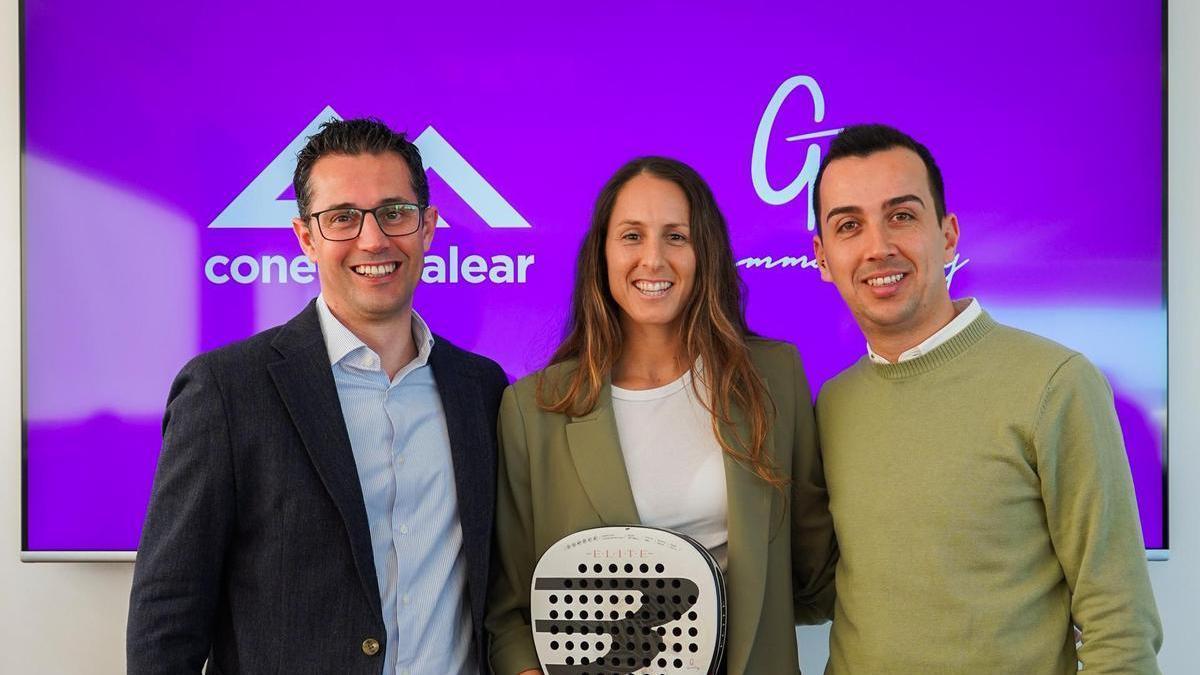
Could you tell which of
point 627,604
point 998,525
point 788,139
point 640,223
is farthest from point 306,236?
point 788,139

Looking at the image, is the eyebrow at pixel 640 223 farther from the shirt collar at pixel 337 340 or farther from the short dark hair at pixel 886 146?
the shirt collar at pixel 337 340

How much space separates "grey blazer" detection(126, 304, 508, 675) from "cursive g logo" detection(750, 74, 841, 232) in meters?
1.52

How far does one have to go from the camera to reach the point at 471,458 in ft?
5.79

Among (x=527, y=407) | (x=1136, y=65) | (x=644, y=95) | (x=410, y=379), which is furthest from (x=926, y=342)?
(x=1136, y=65)

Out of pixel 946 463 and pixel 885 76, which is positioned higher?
pixel 885 76

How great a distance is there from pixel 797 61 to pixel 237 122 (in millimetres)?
1651

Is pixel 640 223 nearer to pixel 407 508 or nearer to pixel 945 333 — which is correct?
pixel 945 333

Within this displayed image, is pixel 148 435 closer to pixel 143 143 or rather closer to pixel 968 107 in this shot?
pixel 143 143

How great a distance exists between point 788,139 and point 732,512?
1.32 m

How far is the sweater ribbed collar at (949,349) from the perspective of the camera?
66.9 inches

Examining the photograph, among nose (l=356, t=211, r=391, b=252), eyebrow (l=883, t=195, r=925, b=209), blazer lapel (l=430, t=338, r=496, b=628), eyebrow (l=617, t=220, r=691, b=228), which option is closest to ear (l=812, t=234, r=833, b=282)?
eyebrow (l=883, t=195, r=925, b=209)

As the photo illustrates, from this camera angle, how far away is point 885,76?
104 inches

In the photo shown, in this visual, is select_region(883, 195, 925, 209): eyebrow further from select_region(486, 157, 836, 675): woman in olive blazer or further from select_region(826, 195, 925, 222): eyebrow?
select_region(486, 157, 836, 675): woman in olive blazer

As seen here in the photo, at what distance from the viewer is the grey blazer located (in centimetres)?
152
